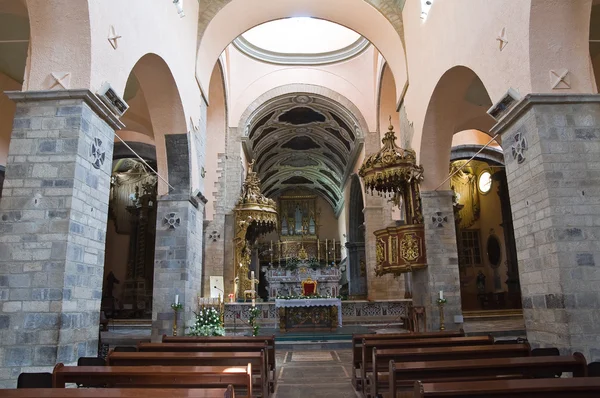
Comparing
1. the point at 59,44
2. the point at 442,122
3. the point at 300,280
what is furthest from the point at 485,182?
the point at 59,44

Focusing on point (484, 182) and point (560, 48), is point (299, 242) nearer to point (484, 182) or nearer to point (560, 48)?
point (484, 182)

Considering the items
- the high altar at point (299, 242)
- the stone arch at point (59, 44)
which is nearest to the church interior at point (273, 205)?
the stone arch at point (59, 44)

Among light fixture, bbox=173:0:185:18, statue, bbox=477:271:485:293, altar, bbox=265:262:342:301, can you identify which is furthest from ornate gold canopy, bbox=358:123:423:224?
statue, bbox=477:271:485:293

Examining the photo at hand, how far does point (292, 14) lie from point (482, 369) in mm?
11113

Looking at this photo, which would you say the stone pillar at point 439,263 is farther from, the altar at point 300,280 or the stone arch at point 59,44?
the altar at point 300,280

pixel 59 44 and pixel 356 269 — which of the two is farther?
pixel 356 269

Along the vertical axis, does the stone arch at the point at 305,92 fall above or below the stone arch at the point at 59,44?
above

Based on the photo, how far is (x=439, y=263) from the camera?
9.57m

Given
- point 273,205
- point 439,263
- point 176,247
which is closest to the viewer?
point 439,263

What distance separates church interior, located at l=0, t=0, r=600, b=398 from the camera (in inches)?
195

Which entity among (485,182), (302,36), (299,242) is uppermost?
(302,36)

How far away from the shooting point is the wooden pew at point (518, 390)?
9.51ft

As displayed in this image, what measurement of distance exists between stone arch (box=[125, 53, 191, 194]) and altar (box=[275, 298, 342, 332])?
16.1ft

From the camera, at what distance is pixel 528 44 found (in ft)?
18.9
